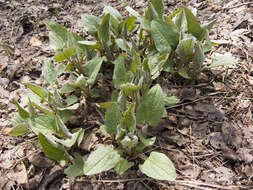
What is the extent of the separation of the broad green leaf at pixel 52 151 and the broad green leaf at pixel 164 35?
1209 millimetres

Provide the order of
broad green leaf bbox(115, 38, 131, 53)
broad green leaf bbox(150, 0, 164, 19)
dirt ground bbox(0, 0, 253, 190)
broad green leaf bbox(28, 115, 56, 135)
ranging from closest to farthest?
dirt ground bbox(0, 0, 253, 190), broad green leaf bbox(28, 115, 56, 135), broad green leaf bbox(115, 38, 131, 53), broad green leaf bbox(150, 0, 164, 19)

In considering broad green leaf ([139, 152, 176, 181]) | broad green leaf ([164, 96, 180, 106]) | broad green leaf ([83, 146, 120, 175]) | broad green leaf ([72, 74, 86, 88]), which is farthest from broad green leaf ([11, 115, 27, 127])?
broad green leaf ([164, 96, 180, 106])

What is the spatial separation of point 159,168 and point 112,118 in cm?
48

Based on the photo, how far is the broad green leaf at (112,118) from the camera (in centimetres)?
153

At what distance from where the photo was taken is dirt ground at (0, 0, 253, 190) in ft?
5.08

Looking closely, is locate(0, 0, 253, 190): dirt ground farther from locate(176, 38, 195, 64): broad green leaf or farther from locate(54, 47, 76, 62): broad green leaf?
locate(54, 47, 76, 62): broad green leaf

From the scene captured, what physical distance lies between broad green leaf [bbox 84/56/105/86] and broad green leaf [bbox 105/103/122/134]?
17.0 inches

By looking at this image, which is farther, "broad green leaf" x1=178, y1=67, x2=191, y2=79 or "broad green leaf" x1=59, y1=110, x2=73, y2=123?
"broad green leaf" x1=178, y1=67, x2=191, y2=79

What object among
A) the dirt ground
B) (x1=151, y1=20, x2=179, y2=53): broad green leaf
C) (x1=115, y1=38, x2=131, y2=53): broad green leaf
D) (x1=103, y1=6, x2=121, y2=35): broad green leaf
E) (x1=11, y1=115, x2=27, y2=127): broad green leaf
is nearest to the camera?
the dirt ground

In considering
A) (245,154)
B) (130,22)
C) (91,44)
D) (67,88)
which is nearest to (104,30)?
(91,44)

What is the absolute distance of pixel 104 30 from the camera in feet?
6.64

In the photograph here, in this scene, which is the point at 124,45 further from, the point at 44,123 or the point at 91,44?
the point at 44,123

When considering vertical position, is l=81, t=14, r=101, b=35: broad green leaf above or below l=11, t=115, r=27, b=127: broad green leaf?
above

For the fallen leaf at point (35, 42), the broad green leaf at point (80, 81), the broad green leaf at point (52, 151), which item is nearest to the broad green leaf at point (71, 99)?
the broad green leaf at point (80, 81)
